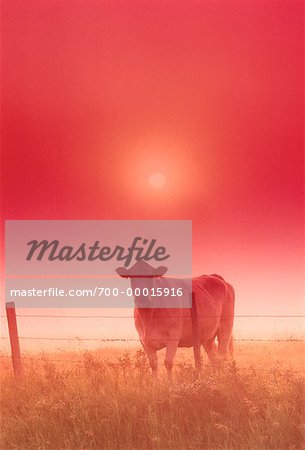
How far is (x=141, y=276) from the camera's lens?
10.1 m

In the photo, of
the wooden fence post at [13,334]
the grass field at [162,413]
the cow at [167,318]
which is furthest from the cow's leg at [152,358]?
the wooden fence post at [13,334]

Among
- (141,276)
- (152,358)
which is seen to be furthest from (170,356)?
(141,276)

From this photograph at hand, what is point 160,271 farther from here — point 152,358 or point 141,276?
point 152,358

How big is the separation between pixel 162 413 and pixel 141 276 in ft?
10.8

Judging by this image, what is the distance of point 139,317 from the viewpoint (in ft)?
34.8

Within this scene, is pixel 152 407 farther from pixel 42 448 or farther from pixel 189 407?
pixel 42 448

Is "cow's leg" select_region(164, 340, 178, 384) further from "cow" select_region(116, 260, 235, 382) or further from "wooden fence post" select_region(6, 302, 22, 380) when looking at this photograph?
"wooden fence post" select_region(6, 302, 22, 380)

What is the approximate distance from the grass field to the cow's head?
1826 millimetres

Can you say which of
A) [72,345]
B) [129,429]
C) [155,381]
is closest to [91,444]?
[129,429]

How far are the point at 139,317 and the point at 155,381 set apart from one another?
258 centimetres

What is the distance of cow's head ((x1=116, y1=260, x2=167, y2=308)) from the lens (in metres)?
10.0

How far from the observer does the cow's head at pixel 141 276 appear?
1005 cm

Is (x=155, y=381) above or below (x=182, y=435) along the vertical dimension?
above

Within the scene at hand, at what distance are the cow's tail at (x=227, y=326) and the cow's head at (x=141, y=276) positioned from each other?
2823mm
